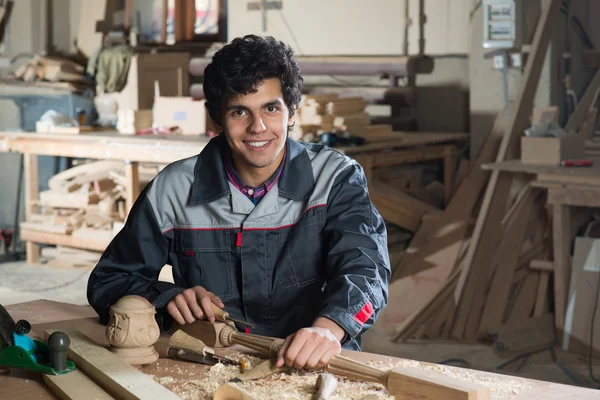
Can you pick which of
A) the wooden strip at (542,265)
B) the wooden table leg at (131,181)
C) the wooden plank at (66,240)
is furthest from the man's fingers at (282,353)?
the wooden plank at (66,240)

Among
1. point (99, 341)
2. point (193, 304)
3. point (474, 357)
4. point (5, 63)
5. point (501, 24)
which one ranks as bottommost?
point (474, 357)

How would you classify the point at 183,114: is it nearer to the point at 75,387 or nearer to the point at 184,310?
the point at 184,310

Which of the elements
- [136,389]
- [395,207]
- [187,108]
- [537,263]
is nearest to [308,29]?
[187,108]

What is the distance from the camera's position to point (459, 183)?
7223mm

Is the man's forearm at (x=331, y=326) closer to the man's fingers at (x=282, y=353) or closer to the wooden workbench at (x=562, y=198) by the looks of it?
the man's fingers at (x=282, y=353)

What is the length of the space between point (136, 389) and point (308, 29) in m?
6.79

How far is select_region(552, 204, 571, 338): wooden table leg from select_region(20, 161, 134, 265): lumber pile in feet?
11.8

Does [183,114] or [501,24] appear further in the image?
[183,114]

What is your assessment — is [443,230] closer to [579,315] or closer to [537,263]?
[537,263]

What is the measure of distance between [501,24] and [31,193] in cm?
426

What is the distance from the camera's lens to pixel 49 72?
30.3 ft

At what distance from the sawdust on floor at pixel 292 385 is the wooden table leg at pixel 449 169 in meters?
5.17

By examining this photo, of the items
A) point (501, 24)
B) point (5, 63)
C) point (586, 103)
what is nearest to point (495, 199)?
point (586, 103)

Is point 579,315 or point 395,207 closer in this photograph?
point 579,315
